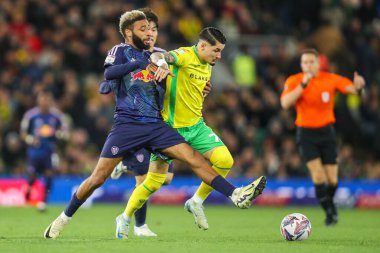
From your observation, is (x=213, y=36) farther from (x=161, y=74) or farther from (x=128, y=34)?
(x=161, y=74)

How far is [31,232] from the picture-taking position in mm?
12203

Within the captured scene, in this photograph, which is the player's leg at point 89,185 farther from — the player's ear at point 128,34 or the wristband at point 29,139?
the wristband at point 29,139

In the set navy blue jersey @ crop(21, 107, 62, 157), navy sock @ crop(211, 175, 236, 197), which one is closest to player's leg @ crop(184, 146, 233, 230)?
navy sock @ crop(211, 175, 236, 197)

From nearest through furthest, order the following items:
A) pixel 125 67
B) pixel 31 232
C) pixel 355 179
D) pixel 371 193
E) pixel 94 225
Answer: pixel 125 67 < pixel 31 232 < pixel 94 225 < pixel 371 193 < pixel 355 179

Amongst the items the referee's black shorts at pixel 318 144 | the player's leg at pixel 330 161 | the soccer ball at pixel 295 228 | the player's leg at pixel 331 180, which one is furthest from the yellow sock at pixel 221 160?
the player's leg at pixel 331 180

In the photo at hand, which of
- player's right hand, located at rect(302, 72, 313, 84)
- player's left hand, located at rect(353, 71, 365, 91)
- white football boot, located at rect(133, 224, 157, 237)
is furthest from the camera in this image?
player's right hand, located at rect(302, 72, 313, 84)

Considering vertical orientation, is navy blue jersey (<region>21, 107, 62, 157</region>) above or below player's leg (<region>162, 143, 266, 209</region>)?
below

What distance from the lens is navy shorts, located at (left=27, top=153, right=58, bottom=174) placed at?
19125 millimetres

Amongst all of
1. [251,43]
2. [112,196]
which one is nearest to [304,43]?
[251,43]

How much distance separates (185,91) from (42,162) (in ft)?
28.6

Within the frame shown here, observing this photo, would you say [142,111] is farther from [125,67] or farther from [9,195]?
[9,195]

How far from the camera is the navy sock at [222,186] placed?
10086mm

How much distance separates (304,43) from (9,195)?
28.8 feet

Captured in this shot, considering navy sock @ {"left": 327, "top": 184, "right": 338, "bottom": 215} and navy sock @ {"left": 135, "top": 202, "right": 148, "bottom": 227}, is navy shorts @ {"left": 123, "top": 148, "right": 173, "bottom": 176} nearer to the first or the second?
navy sock @ {"left": 135, "top": 202, "right": 148, "bottom": 227}
